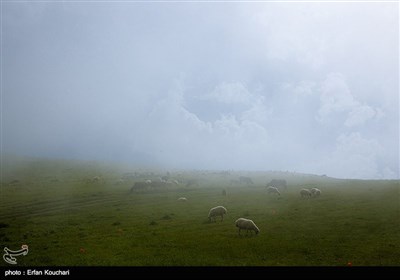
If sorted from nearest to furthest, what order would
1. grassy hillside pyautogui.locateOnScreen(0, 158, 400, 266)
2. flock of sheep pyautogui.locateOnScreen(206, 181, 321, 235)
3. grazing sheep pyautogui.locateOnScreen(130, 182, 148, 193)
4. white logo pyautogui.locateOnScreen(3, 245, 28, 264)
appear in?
1. grassy hillside pyautogui.locateOnScreen(0, 158, 400, 266)
2. white logo pyautogui.locateOnScreen(3, 245, 28, 264)
3. flock of sheep pyautogui.locateOnScreen(206, 181, 321, 235)
4. grazing sheep pyautogui.locateOnScreen(130, 182, 148, 193)

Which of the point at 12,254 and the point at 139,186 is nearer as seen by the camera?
the point at 12,254

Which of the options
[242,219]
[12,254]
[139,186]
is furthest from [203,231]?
[139,186]

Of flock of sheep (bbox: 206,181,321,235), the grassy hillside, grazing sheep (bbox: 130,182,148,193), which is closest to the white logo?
the grassy hillside

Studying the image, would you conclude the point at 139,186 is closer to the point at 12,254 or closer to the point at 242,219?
the point at 242,219

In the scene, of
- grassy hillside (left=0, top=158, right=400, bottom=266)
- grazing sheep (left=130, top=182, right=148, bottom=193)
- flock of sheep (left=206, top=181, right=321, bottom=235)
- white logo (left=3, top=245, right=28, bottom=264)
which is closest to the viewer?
grassy hillside (left=0, top=158, right=400, bottom=266)

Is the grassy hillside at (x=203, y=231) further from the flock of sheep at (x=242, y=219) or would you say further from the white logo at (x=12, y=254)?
the flock of sheep at (x=242, y=219)

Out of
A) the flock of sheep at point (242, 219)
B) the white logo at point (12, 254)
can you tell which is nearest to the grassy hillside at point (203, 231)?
the white logo at point (12, 254)

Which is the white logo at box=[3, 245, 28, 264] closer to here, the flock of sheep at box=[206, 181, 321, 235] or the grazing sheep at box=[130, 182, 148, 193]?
the flock of sheep at box=[206, 181, 321, 235]

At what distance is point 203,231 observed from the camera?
118 feet

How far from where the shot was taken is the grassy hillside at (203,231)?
89.1 feet

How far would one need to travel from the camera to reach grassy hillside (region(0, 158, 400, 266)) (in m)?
27.2

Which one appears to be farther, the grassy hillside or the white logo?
the white logo

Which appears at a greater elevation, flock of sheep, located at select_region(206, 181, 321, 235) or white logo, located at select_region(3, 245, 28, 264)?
flock of sheep, located at select_region(206, 181, 321, 235)
